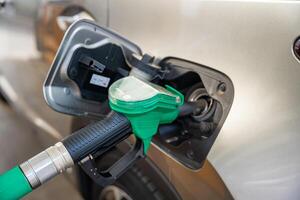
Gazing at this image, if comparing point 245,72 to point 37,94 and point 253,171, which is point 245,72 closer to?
point 253,171

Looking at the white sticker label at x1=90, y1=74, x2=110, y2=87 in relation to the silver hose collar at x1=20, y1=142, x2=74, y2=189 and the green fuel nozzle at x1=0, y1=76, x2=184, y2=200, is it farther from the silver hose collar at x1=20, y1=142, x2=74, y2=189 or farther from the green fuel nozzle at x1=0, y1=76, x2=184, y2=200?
the silver hose collar at x1=20, y1=142, x2=74, y2=189

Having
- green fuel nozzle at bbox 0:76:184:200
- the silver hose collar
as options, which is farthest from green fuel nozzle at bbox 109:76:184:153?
the silver hose collar

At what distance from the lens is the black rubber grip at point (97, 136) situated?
66cm

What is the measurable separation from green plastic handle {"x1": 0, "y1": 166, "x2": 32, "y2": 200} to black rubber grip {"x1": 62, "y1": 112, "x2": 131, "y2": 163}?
100 millimetres

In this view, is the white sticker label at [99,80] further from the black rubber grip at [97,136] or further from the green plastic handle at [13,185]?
the green plastic handle at [13,185]

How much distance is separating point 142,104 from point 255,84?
243 millimetres

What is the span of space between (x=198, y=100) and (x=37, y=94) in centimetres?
119

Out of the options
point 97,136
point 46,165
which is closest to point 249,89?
point 97,136

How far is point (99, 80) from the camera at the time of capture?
0.90m

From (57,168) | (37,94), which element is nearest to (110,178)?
(57,168)

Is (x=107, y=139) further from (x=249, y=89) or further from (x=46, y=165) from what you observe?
(x=249, y=89)

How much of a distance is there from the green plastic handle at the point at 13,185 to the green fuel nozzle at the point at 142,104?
0.22m

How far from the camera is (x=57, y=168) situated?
0.65m

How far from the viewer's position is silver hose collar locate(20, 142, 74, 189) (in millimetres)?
630
